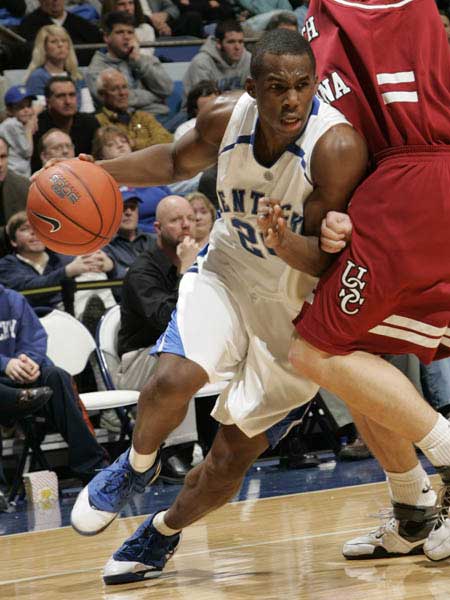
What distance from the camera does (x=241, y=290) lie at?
11.9ft

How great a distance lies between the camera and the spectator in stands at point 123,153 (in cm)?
805

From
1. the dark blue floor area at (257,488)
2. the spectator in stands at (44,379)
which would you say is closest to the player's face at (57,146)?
the spectator in stands at (44,379)

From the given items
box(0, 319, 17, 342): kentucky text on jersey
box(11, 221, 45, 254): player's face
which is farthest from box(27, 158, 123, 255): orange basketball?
box(11, 221, 45, 254): player's face

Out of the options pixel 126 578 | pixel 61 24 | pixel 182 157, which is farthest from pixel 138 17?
pixel 126 578

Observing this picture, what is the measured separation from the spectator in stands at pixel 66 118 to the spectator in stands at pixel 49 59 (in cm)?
41

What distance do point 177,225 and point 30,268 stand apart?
1011 millimetres

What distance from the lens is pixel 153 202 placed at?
27.0 ft

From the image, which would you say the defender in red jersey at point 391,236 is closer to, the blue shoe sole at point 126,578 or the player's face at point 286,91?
the player's face at point 286,91

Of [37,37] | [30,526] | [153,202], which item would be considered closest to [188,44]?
[37,37]

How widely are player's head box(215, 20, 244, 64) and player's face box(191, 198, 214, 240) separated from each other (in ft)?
9.65

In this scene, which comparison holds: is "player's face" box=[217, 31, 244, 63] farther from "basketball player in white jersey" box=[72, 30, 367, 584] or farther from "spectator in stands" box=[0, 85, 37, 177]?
"basketball player in white jersey" box=[72, 30, 367, 584]

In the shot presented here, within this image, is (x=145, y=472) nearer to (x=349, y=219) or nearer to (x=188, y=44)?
(x=349, y=219)

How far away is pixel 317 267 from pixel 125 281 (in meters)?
3.30

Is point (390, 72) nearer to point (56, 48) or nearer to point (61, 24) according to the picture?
point (56, 48)
